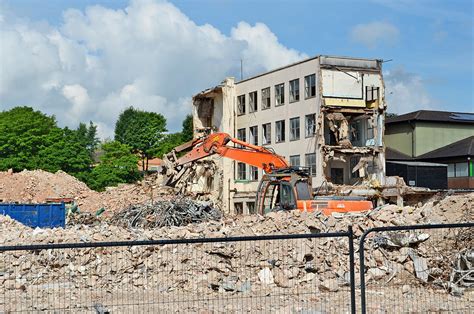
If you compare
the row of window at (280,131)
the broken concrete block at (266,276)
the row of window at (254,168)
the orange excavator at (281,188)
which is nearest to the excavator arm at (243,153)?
the orange excavator at (281,188)

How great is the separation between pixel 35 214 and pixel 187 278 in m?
19.7

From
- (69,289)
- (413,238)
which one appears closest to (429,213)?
(413,238)

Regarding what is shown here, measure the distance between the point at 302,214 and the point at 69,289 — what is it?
991 cm

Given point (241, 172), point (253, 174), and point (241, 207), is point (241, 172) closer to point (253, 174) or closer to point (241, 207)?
point (253, 174)

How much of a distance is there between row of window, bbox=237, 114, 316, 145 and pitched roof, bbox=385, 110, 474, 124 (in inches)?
504

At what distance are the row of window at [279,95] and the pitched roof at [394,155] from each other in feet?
36.6

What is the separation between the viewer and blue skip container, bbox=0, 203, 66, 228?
31.3 meters

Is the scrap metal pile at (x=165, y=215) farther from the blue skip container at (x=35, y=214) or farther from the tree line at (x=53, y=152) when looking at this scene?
the tree line at (x=53, y=152)

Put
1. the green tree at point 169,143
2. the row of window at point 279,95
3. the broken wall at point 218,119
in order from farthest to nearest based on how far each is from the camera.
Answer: the green tree at point 169,143, the broken wall at point 218,119, the row of window at point 279,95

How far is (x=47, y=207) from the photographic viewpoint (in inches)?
1247

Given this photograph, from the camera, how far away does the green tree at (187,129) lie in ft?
277

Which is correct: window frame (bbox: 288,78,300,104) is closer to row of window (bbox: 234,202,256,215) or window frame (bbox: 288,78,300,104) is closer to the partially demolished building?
the partially demolished building

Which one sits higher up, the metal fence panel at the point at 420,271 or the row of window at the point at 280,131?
the row of window at the point at 280,131

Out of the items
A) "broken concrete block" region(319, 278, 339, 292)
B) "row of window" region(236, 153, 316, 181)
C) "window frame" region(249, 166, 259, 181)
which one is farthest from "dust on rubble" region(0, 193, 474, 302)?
"window frame" region(249, 166, 259, 181)
